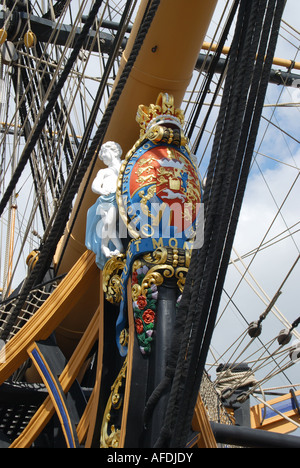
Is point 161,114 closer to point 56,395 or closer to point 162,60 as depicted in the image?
point 162,60

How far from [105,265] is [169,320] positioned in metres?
0.50

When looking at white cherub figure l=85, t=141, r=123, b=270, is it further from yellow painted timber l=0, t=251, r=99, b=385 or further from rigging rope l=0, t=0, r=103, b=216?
rigging rope l=0, t=0, r=103, b=216

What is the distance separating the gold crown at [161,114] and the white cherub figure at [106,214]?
18 centimetres

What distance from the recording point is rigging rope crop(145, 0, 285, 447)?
6.68 ft

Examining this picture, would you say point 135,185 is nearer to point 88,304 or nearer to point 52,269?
point 88,304

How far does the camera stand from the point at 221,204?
210 cm

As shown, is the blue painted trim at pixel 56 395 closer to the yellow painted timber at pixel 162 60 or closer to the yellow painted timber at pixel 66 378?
the yellow painted timber at pixel 66 378

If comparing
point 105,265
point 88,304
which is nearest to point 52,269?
point 88,304

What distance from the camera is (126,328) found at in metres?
2.65

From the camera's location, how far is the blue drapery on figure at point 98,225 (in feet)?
9.28

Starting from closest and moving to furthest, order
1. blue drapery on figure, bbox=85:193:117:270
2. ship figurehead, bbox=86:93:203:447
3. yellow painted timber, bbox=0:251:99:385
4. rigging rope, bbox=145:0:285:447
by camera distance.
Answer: rigging rope, bbox=145:0:285:447 < ship figurehead, bbox=86:93:203:447 < blue drapery on figure, bbox=85:193:117:270 < yellow painted timber, bbox=0:251:99:385

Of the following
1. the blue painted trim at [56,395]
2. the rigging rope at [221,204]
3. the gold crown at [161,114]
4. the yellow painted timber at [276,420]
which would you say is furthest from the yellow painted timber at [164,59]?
the yellow painted timber at [276,420]
